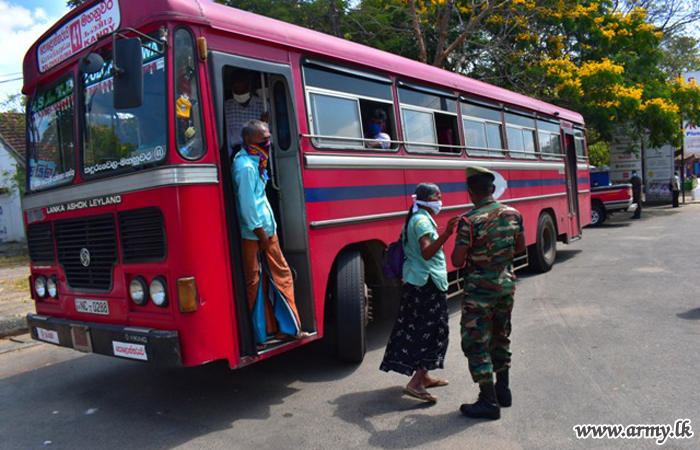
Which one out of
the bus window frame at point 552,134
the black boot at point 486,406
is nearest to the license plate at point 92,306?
the black boot at point 486,406

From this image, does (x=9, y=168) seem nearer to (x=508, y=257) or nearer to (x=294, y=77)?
(x=294, y=77)

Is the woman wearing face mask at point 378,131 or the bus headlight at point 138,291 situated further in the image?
the woman wearing face mask at point 378,131

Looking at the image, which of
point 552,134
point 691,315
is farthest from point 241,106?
point 552,134

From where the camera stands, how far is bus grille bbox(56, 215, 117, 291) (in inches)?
164

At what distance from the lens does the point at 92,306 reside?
172 inches

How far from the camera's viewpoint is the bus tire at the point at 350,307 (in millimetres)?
5035

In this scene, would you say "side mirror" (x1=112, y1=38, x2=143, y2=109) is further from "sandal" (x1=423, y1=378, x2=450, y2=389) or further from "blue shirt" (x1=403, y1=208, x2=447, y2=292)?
"sandal" (x1=423, y1=378, x2=450, y2=389)

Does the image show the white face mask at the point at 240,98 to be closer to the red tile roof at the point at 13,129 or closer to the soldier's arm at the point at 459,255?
the soldier's arm at the point at 459,255

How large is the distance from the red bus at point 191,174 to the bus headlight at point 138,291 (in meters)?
0.01

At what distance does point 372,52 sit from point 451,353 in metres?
3.21

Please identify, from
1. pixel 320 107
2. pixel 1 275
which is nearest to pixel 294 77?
pixel 320 107

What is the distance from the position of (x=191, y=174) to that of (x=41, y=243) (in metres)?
2.06

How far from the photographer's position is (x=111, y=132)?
4.20m

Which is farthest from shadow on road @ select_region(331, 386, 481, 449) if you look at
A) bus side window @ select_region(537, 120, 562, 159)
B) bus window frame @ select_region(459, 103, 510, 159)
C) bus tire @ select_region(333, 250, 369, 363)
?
bus side window @ select_region(537, 120, 562, 159)
